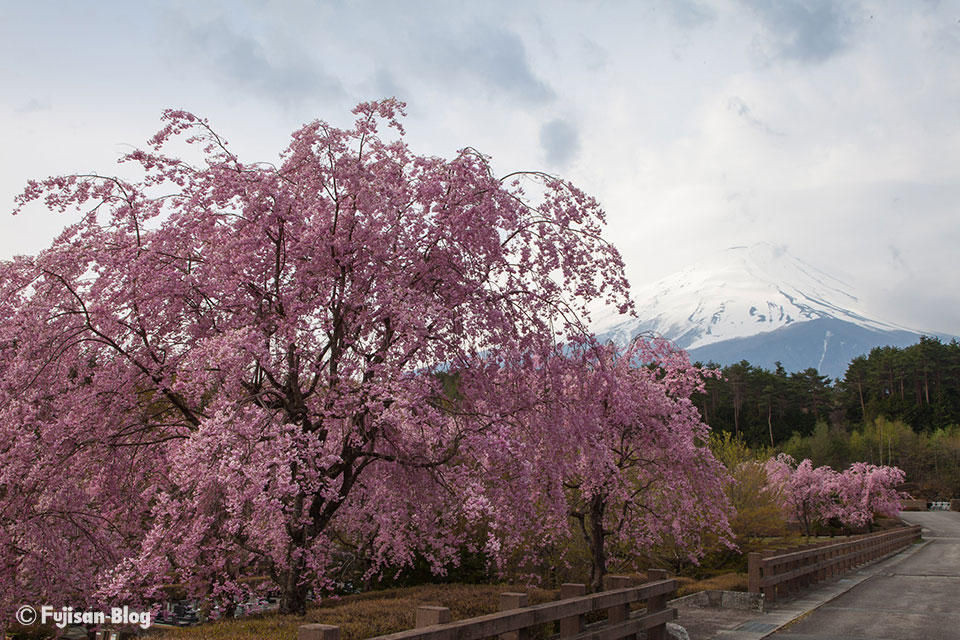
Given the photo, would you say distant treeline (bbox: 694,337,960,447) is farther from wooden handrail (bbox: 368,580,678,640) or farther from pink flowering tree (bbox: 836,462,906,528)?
wooden handrail (bbox: 368,580,678,640)

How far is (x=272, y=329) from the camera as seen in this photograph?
29.5ft

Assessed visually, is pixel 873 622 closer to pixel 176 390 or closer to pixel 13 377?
pixel 176 390

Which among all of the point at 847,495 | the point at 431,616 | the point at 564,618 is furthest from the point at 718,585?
the point at 847,495

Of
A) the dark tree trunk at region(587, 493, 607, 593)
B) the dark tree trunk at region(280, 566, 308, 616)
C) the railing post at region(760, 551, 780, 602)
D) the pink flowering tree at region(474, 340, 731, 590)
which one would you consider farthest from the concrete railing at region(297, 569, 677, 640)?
the railing post at region(760, 551, 780, 602)

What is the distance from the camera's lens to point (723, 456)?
24.9 m

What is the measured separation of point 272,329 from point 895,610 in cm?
1410

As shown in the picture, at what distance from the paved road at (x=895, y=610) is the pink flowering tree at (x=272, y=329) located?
6.70 metres

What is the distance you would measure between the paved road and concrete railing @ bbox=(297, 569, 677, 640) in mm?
3593

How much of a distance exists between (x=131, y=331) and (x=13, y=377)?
5.10ft

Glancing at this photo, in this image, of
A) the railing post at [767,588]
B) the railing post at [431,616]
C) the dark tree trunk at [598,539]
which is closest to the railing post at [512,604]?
the railing post at [431,616]

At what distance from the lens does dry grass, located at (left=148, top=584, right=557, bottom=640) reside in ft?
24.0

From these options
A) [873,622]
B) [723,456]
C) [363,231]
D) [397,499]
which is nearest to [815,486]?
[723,456]

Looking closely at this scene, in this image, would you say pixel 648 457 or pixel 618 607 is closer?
pixel 618 607

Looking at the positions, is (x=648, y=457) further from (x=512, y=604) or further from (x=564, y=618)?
(x=512, y=604)
